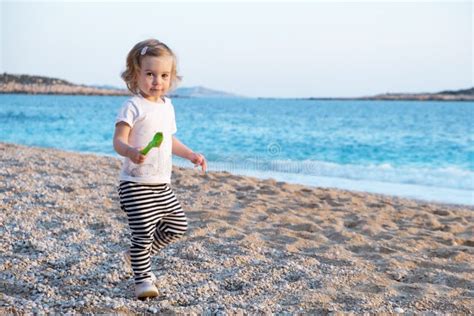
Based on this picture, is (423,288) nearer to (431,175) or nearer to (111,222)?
(111,222)

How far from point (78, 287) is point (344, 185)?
843cm

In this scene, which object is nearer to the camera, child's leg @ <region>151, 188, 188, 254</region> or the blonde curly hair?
the blonde curly hair

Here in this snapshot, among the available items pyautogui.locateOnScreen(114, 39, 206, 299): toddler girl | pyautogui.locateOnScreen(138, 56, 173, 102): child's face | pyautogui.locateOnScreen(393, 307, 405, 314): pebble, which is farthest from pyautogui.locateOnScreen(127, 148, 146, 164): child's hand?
pyautogui.locateOnScreen(393, 307, 405, 314): pebble

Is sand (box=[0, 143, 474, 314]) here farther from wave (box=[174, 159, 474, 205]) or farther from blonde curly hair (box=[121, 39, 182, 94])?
wave (box=[174, 159, 474, 205])

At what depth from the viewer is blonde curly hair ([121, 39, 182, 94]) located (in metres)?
3.27

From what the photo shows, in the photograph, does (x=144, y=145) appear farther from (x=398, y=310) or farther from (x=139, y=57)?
(x=398, y=310)

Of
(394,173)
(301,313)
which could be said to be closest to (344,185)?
(394,173)

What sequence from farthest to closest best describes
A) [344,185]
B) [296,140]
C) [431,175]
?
[296,140]
[431,175]
[344,185]

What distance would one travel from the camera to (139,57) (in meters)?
3.31

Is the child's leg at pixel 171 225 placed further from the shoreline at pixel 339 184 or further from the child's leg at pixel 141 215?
the shoreline at pixel 339 184

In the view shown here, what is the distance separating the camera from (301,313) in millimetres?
3270

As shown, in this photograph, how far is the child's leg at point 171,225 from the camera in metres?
3.46

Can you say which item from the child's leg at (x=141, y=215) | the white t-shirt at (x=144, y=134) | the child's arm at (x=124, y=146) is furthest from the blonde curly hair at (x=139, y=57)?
the child's leg at (x=141, y=215)

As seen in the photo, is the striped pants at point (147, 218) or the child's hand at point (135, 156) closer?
the child's hand at point (135, 156)
